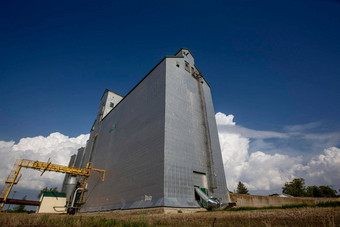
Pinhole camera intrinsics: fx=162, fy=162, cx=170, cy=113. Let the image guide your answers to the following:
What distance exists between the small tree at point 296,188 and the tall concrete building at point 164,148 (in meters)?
46.6

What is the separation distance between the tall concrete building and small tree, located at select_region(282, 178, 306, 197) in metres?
46.6

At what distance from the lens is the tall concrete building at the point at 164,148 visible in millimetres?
15586

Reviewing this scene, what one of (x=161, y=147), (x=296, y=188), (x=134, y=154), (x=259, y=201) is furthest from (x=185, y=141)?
(x=296, y=188)

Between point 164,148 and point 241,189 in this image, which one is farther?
point 241,189

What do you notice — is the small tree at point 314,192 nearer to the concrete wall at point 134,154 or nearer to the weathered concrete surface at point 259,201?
the weathered concrete surface at point 259,201

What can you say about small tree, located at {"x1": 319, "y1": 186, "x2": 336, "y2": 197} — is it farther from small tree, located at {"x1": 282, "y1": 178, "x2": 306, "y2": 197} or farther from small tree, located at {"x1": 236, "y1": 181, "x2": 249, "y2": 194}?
small tree, located at {"x1": 236, "y1": 181, "x2": 249, "y2": 194}

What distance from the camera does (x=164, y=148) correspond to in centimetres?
1598

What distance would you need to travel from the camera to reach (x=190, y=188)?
15883 mm

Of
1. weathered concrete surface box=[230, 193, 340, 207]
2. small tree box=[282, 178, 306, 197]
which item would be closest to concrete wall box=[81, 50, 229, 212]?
weathered concrete surface box=[230, 193, 340, 207]

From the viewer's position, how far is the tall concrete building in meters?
15.6

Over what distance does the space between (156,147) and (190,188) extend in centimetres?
524

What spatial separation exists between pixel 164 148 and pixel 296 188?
187ft

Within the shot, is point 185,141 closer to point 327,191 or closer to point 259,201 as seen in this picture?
point 259,201

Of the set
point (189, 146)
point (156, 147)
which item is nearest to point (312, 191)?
point (189, 146)
